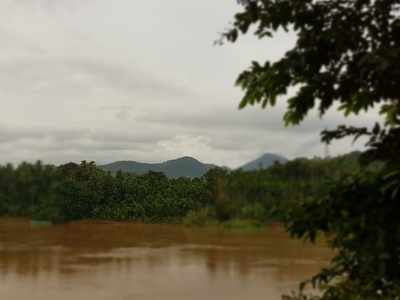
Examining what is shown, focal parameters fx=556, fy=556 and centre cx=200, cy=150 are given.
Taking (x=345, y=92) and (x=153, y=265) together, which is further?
(x=153, y=265)

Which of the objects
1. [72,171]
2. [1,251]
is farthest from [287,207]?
[72,171]

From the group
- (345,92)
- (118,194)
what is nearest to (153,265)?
(345,92)

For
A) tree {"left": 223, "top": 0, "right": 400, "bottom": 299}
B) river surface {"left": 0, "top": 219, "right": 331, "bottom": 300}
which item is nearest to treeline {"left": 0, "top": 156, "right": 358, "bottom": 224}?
river surface {"left": 0, "top": 219, "right": 331, "bottom": 300}

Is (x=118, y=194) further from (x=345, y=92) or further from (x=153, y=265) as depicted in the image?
(x=345, y=92)

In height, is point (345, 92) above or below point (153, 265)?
above

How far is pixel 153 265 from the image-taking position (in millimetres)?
27109

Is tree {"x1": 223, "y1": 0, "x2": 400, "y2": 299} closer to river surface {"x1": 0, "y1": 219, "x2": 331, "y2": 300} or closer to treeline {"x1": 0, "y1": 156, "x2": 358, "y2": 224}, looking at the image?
river surface {"x1": 0, "y1": 219, "x2": 331, "y2": 300}

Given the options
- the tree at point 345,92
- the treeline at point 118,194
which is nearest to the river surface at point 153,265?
the treeline at point 118,194

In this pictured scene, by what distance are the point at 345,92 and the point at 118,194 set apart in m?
57.2

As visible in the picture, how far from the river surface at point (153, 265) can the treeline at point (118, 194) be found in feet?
27.4

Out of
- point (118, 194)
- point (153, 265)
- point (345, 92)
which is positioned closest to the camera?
point (345, 92)

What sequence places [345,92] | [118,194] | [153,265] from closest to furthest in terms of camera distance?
[345,92] → [153,265] → [118,194]

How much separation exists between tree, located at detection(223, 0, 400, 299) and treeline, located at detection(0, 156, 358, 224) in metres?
46.6

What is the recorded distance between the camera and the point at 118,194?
60000 mm
